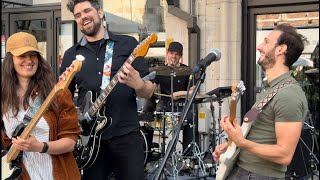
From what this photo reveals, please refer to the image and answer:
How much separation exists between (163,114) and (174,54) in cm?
86

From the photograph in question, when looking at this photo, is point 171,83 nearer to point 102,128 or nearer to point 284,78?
point 102,128

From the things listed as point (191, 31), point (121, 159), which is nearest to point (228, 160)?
point (121, 159)

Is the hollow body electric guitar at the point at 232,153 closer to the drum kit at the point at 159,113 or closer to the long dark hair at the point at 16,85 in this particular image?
the long dark hair at the point at 16,85

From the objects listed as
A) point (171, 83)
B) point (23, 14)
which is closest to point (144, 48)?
point (171, 83)

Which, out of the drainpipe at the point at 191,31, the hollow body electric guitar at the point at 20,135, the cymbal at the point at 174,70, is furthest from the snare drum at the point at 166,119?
the hollow body electric guitar at the point at 20,135

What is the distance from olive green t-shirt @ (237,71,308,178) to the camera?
2.45 meters

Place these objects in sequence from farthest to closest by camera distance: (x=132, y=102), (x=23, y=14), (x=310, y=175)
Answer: (x=23, y=14) → (x=310, y=175) → (x=132, y=102)

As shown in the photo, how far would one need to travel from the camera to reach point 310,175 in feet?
19.8

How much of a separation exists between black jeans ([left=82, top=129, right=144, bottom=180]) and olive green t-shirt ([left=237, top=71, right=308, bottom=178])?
929mm

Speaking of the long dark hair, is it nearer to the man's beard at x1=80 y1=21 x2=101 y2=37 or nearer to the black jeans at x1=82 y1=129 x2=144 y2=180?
the man's beard at x1=80 y1=21 x2=101 y2=37

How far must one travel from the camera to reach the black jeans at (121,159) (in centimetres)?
333

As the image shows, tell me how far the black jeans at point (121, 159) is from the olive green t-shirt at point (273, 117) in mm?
929

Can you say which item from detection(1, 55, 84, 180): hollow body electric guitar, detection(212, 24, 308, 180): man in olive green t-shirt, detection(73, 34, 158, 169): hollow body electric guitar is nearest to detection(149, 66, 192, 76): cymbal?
detection(73, 34, 158, 169): hollow body electric guitar

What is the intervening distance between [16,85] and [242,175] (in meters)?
1.42
